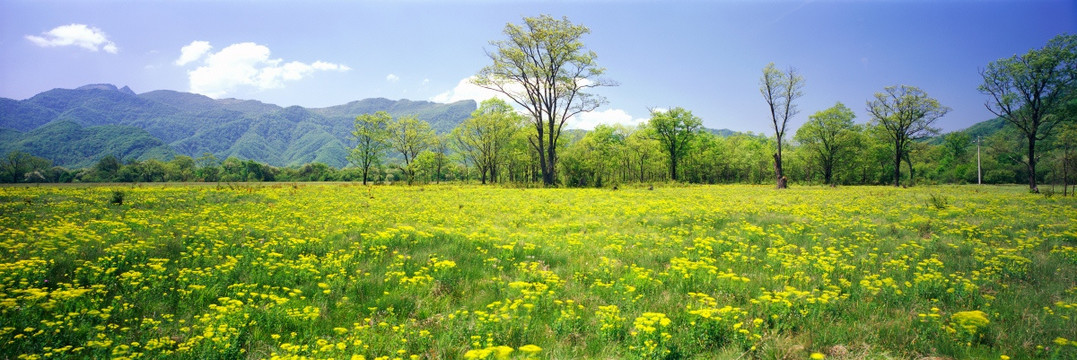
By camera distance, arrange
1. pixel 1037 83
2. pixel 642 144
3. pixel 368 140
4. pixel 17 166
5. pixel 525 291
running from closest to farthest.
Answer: pixel 525 291 < pixel 1037 83 < pixel 17 166 < pixel 368 140 < pixel 642 144

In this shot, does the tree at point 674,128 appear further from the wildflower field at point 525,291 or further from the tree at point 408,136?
the wildflower field at point 525,291

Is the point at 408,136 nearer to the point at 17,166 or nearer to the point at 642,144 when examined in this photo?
the point at 642,144

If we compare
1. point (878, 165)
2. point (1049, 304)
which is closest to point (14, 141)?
point (1049, 304)

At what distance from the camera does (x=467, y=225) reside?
11.2 m

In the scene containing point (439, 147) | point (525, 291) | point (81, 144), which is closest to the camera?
point (525, 291)

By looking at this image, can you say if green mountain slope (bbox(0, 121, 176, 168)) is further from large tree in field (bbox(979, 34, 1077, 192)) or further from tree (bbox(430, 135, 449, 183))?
large tree in field (bbox(979, 34, 1077, 192))

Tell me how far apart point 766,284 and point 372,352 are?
5.79 m

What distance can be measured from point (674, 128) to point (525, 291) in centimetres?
5913

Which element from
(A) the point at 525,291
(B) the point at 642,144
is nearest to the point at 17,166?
(A) the point at 525,291

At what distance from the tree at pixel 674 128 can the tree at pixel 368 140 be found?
144 feet

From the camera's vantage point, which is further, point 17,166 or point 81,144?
point 81,144

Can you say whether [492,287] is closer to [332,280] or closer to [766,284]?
[332,280]

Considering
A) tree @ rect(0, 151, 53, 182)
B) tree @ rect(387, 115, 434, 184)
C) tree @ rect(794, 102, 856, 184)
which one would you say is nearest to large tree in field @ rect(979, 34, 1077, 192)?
tree @ rect(794, 102, 856, 184)

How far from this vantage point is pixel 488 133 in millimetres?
60125
